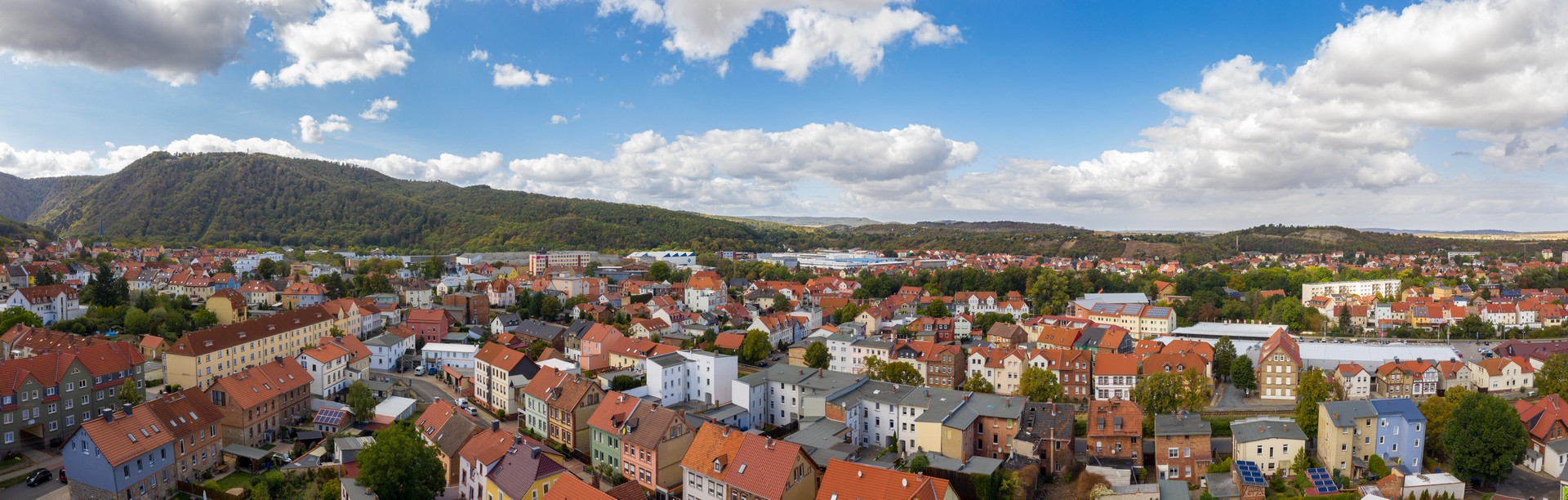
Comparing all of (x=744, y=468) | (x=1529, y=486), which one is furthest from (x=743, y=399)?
(x=1529, y=486)

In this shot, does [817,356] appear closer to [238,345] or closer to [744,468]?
[744,468]

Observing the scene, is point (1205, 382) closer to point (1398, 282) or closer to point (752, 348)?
point (752, 348)

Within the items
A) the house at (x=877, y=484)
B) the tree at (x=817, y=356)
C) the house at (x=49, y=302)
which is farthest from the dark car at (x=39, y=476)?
the tree at (x=817, y=356)

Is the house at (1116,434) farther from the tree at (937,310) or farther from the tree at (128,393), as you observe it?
the tree at (128,393)

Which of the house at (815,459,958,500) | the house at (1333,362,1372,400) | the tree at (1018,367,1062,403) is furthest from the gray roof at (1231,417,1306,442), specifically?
the house at (815,459,958,500)

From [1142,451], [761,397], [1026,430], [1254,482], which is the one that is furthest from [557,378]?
[1254,482]

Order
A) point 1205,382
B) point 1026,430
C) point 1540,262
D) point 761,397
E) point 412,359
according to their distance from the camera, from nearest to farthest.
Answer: point 1026,430
point 761,397
point 1205,382
point 412,359
point 1540,262

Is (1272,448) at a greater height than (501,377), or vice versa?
(501,377)
